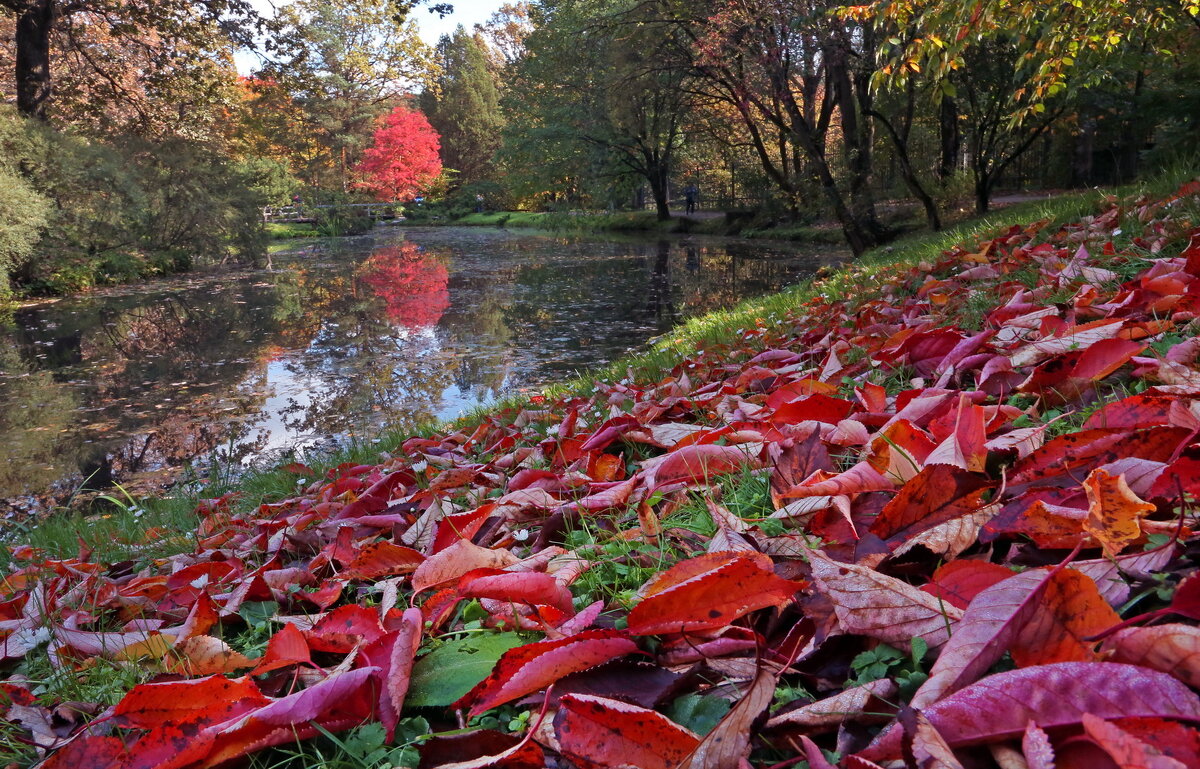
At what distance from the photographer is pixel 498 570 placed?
1.23 meters

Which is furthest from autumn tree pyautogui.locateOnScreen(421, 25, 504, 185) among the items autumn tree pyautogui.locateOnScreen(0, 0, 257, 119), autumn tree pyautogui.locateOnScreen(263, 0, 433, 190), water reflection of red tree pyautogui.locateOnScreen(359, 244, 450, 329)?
autumn tree pyautogui.locateOnScreen(0, 0, 257, 119)

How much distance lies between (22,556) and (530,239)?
2591 centimetres

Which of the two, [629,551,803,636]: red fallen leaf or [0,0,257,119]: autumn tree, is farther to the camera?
[0,0,257,119]: autumn tree

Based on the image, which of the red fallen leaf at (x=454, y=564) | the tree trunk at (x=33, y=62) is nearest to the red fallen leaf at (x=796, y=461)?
the red fallen leaf at (x=454, y=564)

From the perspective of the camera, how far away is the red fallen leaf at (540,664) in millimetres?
874

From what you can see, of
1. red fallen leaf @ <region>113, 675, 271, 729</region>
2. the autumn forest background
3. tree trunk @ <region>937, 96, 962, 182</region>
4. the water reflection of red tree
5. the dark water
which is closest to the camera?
red fallen leaf @ <region>113, 675, 271, 729</region>

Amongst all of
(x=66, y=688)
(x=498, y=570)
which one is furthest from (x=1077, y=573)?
(x=66, y=688)

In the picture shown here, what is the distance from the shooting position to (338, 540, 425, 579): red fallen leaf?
4.92ft

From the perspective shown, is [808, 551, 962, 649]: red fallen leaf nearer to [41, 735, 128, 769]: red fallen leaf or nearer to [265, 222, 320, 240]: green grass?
[41, 735, 128, 769]: red fallen leaf

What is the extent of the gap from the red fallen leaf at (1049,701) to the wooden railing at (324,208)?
41.8 meters

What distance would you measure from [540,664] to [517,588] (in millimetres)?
283

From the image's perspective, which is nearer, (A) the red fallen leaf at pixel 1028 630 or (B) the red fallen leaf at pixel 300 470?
(A) the red fallen leaf at pixel 1028 630

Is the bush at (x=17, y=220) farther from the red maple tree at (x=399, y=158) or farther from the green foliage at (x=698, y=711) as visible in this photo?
the red maple tree at (x=399, y=158)

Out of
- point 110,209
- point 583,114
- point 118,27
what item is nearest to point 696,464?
point 118,27
